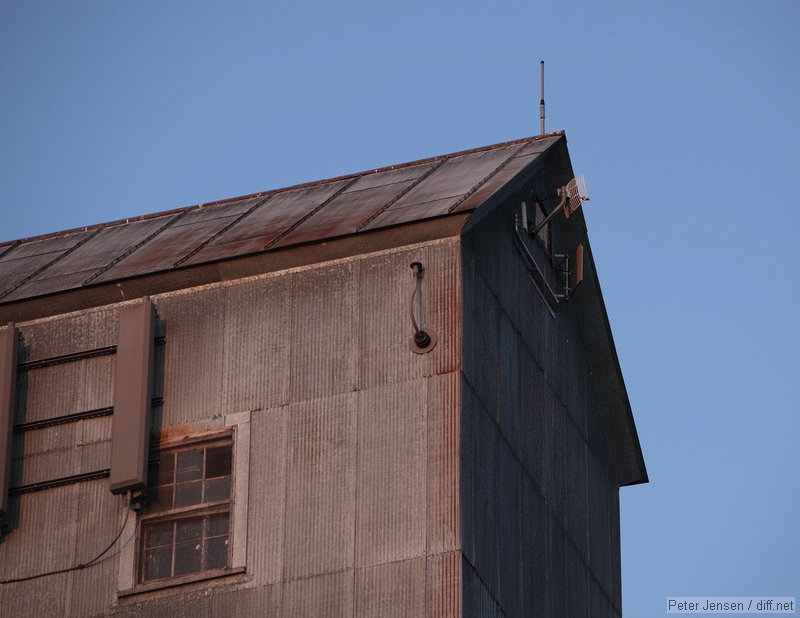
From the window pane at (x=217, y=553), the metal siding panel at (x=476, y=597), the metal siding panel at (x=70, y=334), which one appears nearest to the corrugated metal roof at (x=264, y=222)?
the metal siding panel at (x=70, y=334)

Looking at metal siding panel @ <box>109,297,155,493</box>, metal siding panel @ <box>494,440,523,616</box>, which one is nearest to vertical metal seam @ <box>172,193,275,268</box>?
metal siding panel @ <box>109,297,155,493</box>

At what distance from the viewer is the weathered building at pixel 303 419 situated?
3334cm

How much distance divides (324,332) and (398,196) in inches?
166

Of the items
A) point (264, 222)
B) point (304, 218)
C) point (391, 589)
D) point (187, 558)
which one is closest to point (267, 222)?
point (264, 222)

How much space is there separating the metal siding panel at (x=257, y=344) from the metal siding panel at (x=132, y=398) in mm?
1470

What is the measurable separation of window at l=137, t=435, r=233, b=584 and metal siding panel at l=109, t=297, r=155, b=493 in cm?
51

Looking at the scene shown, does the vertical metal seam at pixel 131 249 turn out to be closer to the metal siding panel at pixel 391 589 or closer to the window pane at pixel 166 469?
the window pane at pixel 166 469

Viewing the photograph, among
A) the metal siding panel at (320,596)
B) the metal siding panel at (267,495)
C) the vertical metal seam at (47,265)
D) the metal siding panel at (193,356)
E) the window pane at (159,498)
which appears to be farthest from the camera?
the vertical metal seam at (47,265)

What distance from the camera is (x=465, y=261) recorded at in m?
35.1

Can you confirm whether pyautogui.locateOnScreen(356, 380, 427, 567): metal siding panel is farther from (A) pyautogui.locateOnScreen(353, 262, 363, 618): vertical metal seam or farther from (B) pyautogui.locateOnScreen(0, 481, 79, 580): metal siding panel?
(B) pyautogui.locateOnScreen(0, 481, 79, 580): metal siding panel

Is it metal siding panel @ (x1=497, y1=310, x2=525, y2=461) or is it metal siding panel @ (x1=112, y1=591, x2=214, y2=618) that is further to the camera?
metal siding panel @ (x1=497, y1=310, x2=525, y2=461)

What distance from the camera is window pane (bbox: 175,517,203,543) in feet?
114

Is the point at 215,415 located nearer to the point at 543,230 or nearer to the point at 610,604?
the point at 543,230

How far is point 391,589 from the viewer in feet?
107
